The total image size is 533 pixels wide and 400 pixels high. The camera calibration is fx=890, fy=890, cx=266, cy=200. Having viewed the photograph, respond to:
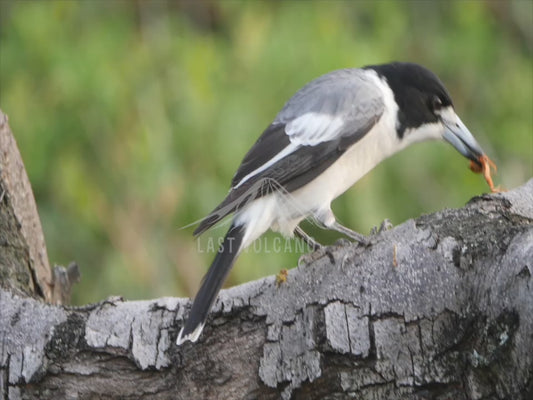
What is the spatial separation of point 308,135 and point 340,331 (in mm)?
932

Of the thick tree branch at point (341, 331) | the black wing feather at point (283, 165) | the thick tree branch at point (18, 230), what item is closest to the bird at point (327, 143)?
the black wing feather at point (283, 165)

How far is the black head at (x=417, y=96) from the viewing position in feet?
9.23

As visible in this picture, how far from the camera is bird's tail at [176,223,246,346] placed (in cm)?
190

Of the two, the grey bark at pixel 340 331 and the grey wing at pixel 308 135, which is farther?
the grey wing at pixel 308 135

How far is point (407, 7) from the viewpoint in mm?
4523

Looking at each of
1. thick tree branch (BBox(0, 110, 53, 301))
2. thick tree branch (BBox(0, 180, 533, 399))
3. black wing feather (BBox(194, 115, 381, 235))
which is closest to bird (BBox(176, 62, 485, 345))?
black wing feather (BBox(194, 115, 381, 235))

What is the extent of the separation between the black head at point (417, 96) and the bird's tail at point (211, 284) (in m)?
0.73

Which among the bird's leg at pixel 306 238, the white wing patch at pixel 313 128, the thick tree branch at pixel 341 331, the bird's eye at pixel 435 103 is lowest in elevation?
the thick tree branch at pixel 341 331

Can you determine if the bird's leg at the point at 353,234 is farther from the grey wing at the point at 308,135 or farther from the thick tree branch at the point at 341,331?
the grey wing at the point at 308,135

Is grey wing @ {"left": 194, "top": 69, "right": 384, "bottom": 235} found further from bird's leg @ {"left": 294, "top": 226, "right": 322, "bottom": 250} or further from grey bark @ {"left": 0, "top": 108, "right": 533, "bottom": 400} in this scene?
grey bark @ {"left": 0, "top": 108, "right": 533, "bottom": 400}

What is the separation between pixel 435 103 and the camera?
283 cm

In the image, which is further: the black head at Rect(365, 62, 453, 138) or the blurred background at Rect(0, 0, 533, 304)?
the blurred background at Rect(0, 0, 533, 304)

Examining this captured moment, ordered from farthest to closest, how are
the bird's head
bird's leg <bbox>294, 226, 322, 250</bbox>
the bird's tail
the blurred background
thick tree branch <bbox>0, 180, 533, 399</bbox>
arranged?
the blurred background
the bird's head
bird's leg <bbox>294, 226, 322, 250</bbox>
the bird's tail
thick tree branch <bbox>0, 180, 533, 399</bbox>

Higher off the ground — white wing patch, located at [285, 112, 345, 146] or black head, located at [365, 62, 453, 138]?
black head, located at [365, 62, 453, 138]
